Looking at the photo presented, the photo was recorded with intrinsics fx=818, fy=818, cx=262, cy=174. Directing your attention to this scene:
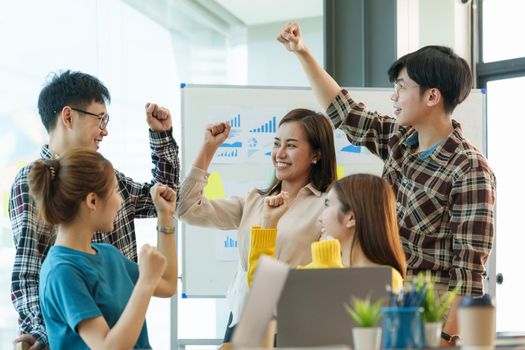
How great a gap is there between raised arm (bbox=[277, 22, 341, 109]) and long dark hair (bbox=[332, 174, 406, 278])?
736mm

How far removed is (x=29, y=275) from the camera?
2686mm

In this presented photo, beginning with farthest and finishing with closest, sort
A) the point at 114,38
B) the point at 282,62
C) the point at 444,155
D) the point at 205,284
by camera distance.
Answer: the point at 282,62 < the point at 114,38 < the point at 205,284 < the point at 444,155

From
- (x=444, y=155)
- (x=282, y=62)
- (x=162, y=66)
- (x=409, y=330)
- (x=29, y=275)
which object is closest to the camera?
(x=409, y=330)

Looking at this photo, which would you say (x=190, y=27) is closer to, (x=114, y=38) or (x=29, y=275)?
(x=114, y=38)

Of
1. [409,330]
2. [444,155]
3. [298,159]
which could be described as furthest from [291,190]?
[409,330]

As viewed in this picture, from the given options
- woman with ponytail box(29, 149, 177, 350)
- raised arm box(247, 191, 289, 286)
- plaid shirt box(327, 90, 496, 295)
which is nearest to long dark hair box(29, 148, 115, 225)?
→ woman with ponytail box(29, 149, 177, 350)

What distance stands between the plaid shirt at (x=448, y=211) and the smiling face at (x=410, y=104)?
0.09m

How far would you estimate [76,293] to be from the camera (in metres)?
2.21

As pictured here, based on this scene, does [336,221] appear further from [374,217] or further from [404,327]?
[404,327]

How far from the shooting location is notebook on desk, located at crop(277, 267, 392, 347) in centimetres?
195

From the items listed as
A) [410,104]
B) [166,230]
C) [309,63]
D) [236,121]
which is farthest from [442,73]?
[236,121]

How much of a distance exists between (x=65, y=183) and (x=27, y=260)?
43 cm

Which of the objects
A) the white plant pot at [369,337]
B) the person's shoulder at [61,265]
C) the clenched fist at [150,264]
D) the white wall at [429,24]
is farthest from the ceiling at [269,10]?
the white plant pot at [369,337]

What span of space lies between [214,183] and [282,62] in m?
1.17
